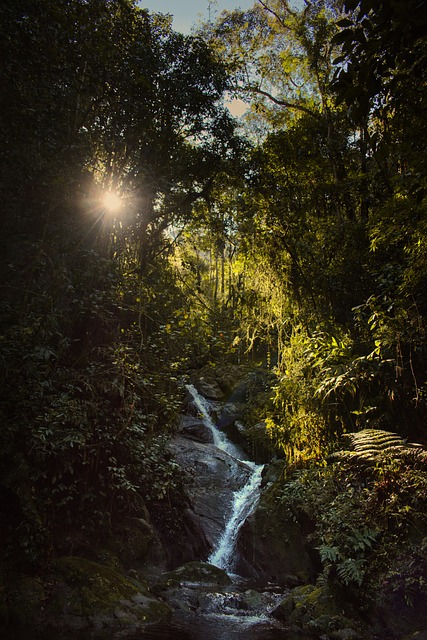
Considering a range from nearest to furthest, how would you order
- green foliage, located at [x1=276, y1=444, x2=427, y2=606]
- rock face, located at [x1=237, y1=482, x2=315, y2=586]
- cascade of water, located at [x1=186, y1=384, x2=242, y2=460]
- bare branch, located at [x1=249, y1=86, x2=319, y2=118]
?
green foliage, located at [x1=276, y1=444, x2=427, y2=606]
rock face, located at [x1=237, y1=482, x2=315, y2=586]
bare branch, located at [x1=249, y1=86, x2=319, y2=118]
cascade of water, located at [x1=186, y1=384, x2=242, y2=460]

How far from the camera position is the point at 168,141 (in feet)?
33.2

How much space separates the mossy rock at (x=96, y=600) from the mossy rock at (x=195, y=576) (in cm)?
110

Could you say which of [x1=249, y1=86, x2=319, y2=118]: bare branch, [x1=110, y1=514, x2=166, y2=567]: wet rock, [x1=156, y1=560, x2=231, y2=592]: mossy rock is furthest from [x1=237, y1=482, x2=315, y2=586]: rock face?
[x1=249, y1=86, x2=319, y2=118]: bare branch

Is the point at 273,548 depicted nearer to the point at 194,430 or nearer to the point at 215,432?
the point at 194,430

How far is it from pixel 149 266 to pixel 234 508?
6259 millimetres

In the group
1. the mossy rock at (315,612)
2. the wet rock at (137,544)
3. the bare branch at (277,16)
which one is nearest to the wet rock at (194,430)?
the wet rock at (137,544)

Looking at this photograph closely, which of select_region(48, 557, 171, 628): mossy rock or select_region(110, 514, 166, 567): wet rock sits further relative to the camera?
select_region(110, 514, 166, 567): wet rock

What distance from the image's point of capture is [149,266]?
31.8ft

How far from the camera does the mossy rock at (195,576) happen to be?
6105mm

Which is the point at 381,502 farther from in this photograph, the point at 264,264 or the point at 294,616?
the point at 264,264

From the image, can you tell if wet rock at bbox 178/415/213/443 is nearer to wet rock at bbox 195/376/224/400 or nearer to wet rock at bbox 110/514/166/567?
wet rock at bbox 195/376/224/400

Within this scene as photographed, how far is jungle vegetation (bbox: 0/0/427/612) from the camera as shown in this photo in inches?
208

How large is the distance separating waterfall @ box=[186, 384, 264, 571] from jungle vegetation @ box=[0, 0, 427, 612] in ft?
6.14

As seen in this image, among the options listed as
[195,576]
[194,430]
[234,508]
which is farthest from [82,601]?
[194,430]
